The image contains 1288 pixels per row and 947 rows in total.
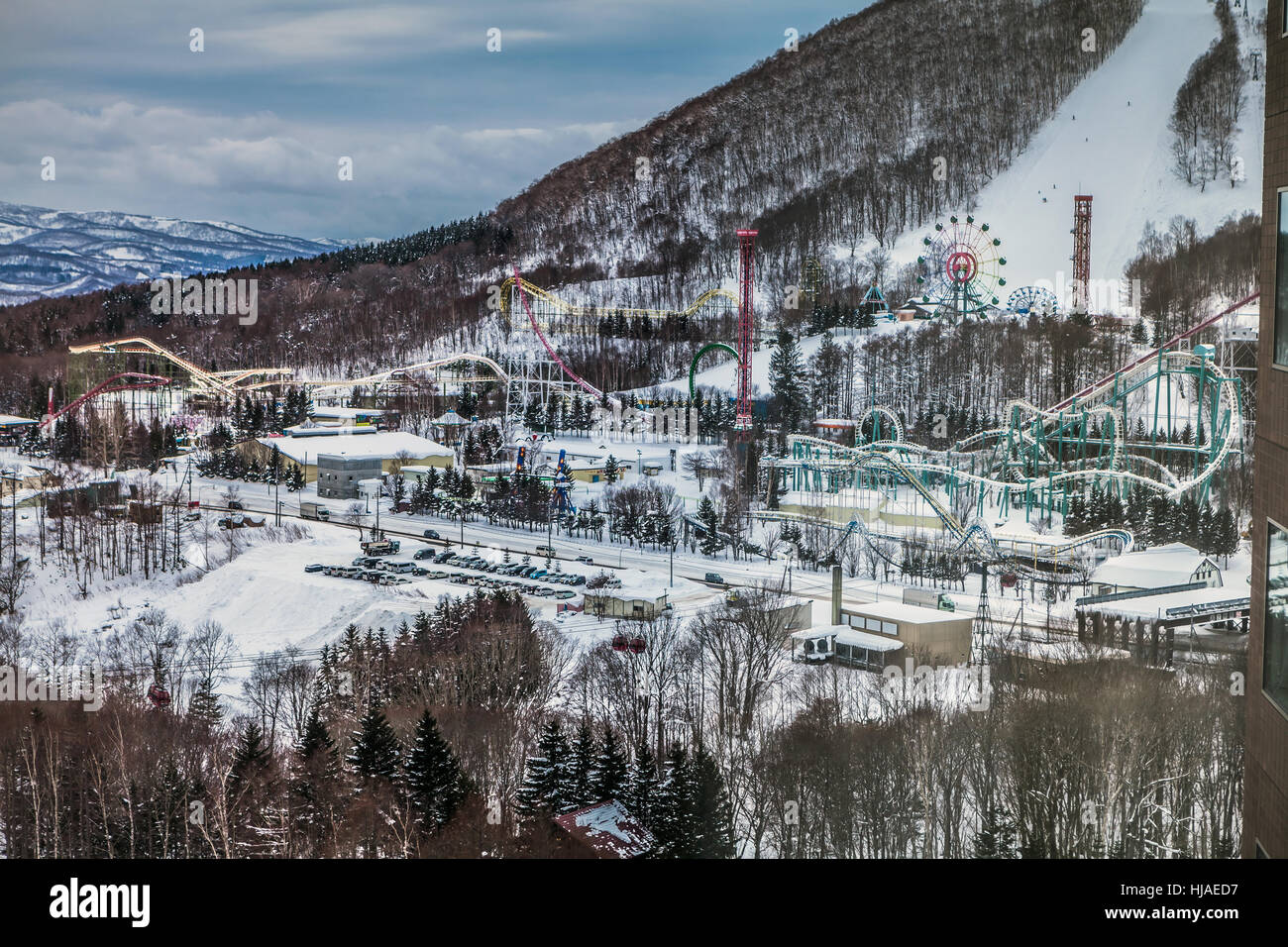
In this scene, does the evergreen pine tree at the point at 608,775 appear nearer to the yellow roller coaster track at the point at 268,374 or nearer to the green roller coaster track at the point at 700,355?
the green roller coaster track at the point at 700,355

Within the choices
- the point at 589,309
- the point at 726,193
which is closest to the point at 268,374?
the point at 589,309

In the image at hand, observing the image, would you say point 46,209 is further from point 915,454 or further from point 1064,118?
point 1064,118

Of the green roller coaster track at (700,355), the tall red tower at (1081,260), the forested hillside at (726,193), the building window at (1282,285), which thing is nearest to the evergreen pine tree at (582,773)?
the building window at (1282,285)

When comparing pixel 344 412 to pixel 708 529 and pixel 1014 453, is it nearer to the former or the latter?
pixel 708 529

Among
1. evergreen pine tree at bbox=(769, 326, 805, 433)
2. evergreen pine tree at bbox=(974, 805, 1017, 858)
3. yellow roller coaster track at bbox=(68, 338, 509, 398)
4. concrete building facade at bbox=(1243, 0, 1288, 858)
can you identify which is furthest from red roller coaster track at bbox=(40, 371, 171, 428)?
concrete building facade at bbox=(1243, 0, 1288, 858)

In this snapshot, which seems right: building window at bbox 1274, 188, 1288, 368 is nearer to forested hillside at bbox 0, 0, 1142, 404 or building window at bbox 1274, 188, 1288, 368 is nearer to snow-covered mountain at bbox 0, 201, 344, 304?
snow-covered mountain at bbox 0, 201, 344, 304

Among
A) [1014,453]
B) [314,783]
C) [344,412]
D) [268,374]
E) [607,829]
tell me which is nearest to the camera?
[607,829]

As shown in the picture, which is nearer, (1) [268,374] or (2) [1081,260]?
(2) [1081,260]

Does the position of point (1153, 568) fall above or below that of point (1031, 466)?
below
